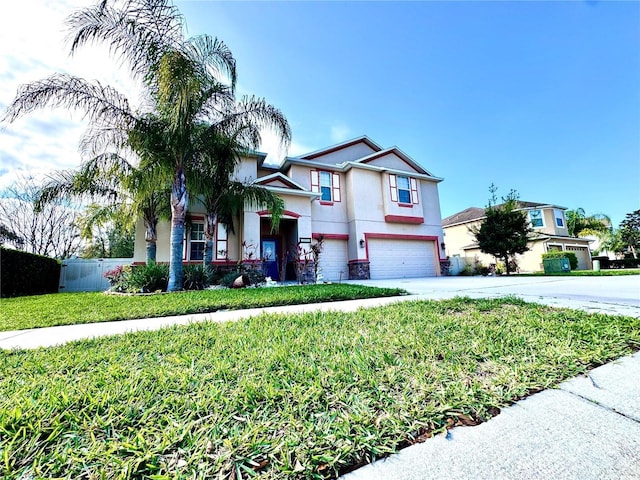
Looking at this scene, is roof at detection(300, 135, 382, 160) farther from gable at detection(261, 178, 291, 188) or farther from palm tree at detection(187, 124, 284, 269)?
palm tree at detection(187, 124, 284, 269)

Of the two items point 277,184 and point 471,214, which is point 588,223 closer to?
point 471,214

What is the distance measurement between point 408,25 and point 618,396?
449 inches

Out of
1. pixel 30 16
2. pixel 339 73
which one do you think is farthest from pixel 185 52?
pixel 339 73

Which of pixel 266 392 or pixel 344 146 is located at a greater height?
pixel 344 146

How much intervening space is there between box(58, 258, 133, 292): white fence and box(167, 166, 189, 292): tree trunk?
22.2 feet

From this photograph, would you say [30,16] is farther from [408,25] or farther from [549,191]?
[549,191]

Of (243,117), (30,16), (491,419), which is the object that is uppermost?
(30,16)

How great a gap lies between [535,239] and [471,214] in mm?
5114

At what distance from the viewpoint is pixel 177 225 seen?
8.22 metres

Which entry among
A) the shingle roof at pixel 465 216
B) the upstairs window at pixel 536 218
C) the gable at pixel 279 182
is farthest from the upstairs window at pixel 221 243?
the upstairs window at pixel 536 218

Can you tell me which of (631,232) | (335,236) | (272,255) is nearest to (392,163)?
(335,236)

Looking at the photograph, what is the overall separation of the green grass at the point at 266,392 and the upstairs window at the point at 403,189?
1229 cm

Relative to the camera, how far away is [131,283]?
8109 mm

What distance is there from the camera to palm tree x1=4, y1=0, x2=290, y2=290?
6797 mm
